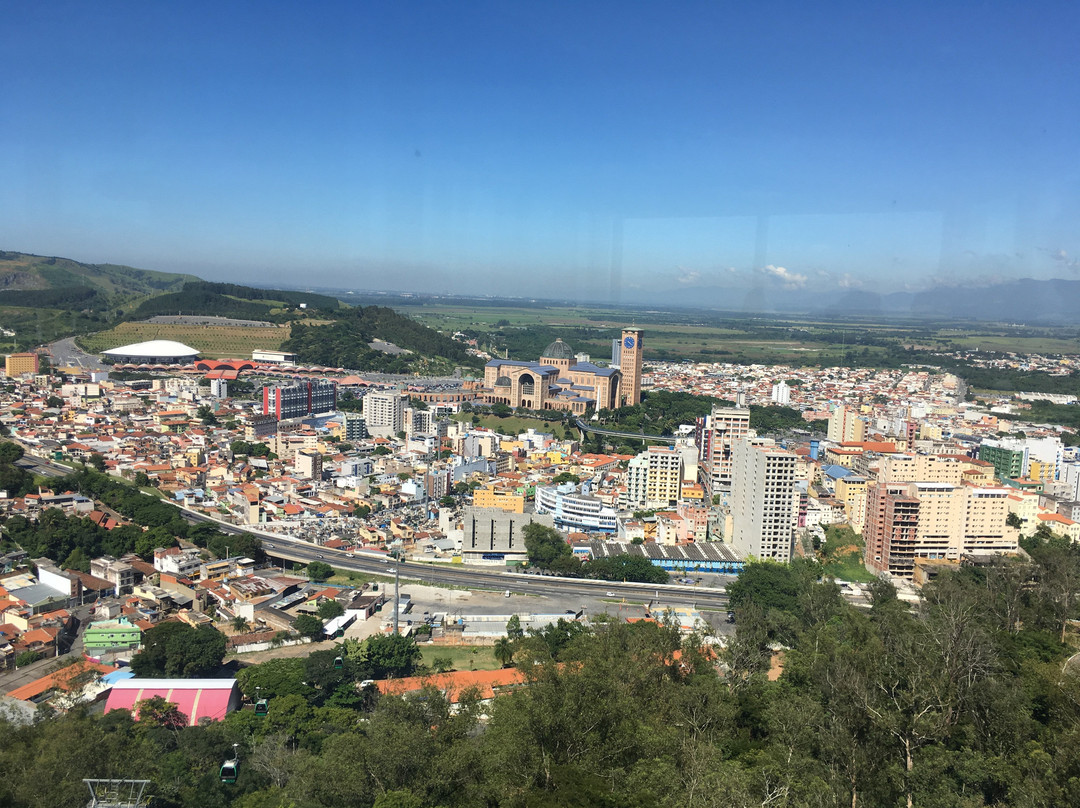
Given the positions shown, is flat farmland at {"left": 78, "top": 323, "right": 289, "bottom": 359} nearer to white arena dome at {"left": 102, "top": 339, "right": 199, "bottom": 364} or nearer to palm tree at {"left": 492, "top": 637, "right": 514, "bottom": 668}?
white arena dome at {"left": 102, "top": 339, "right": 199, "bottom": 364}

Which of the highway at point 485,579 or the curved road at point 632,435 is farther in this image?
the curved road at point 632,435

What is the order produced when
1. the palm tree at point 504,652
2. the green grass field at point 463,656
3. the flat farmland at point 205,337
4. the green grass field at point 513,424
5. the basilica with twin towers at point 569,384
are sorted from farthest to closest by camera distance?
the flat farmland at point 205,337 → the basilica with twin towers at point 569,384 → the green grass field at point 513,424 → the green grass field at point 463,656 → the palm tree at point 504,652

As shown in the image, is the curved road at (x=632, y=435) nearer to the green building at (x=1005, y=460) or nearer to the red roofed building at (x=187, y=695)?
the green building at (x=1005, y=460)

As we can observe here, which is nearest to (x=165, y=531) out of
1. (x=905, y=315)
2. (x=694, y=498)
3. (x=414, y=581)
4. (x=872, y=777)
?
(x=414, y=581)

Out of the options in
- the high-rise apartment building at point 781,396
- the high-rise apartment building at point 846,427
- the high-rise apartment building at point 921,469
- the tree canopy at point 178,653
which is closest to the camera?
the tree canopy at point 178,653

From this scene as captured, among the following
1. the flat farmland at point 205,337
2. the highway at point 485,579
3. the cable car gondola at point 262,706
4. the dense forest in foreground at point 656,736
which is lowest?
the highway at point 485,579

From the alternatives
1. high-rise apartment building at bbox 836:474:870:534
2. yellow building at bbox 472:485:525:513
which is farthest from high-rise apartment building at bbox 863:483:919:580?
yellow building at bbox 472:485:525:513

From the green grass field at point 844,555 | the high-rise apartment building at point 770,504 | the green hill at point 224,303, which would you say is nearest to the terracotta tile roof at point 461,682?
the high-rise apartment building at point 770,504

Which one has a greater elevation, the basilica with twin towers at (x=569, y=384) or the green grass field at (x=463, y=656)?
the basilica with twin towers at (x=569, y=384)
